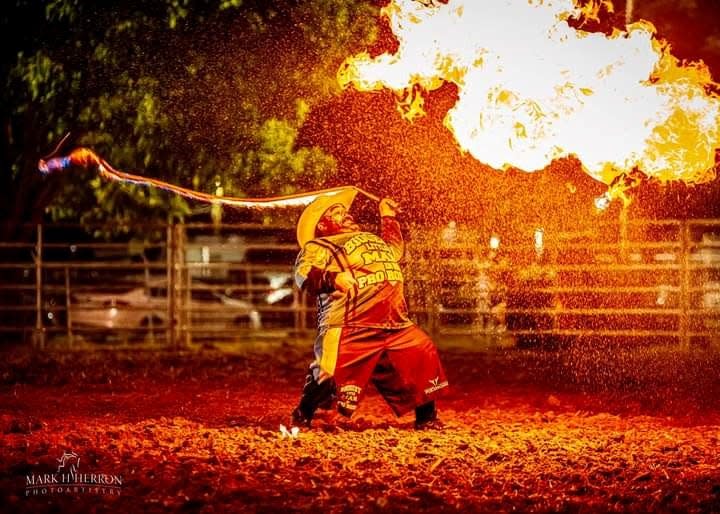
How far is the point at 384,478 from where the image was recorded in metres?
5.77

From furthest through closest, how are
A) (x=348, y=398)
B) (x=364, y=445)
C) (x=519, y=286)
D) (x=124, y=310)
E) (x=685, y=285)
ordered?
(x=124, y=310)
(x=519, y=286)
(x=685, y=285)
(x=348, y=398)
(x=364, y=445)

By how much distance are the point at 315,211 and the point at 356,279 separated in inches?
27.5

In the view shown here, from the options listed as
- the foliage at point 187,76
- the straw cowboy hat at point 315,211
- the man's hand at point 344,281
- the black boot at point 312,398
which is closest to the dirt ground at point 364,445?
the black boot at point 312,398

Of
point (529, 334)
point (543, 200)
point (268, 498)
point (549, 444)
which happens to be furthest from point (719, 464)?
point (543, 200)

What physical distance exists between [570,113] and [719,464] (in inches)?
174

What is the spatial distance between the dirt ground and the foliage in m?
3.13

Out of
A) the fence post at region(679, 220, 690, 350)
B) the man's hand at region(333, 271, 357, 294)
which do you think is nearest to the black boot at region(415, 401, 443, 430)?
the man's hand at region(333, 271, 357, 294)

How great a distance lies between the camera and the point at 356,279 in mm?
7207

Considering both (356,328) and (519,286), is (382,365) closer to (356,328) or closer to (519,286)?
(356,328)

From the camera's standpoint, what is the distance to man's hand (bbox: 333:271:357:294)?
716 centimetres

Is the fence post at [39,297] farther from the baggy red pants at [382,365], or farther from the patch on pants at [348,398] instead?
the patch on pants at [348,398]

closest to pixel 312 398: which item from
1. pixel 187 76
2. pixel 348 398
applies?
pixel 348 398

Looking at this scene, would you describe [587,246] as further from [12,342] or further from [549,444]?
[12,342]

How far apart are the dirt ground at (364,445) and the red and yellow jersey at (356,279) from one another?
Result: 91cm
